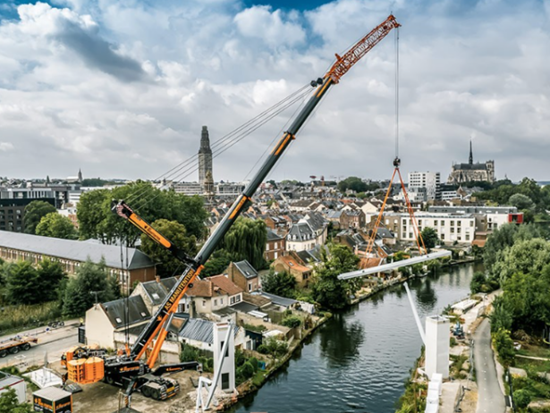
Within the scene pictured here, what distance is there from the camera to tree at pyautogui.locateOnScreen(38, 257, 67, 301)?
79.6ft

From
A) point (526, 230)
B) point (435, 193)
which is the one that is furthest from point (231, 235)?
point (435, 193)

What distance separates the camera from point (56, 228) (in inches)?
1561

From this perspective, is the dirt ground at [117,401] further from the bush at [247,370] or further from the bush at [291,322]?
the bush at [291,322]

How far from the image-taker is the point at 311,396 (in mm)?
14805

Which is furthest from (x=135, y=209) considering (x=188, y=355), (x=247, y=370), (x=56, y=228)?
(x=247, y=370)

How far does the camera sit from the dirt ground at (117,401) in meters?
13.1

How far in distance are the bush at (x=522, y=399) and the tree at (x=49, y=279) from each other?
21147 mm

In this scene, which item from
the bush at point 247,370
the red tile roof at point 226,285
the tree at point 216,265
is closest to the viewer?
the bush at point 247,370

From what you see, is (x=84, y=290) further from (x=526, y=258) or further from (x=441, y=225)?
(x=441, y=225)

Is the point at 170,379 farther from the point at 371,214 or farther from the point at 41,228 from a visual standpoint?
the point at 371,214

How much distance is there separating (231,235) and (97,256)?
8350 mm

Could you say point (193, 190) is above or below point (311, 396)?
above

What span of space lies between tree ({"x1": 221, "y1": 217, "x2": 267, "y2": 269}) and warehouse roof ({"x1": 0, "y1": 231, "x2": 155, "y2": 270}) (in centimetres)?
578

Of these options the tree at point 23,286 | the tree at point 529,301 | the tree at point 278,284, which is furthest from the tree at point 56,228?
the tree at point 529,301
